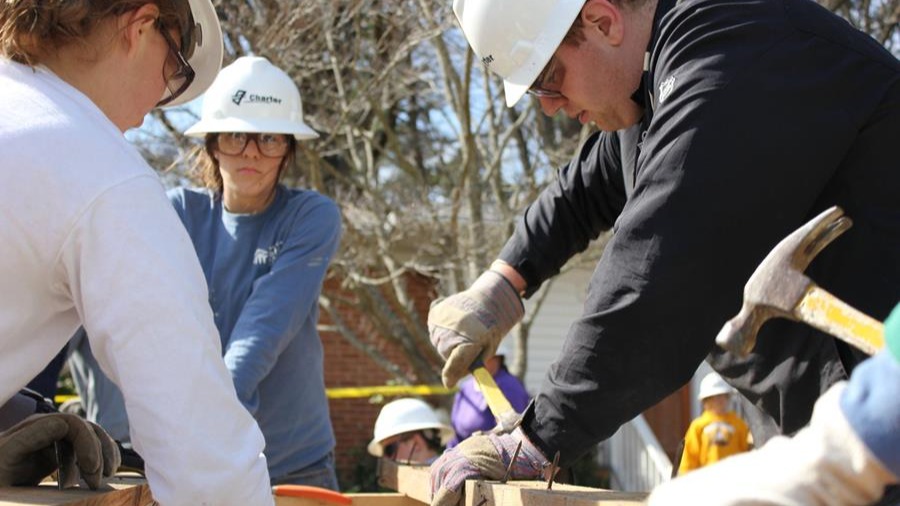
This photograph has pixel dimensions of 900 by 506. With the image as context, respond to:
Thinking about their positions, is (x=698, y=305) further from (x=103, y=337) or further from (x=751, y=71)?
(x=103, y=337)

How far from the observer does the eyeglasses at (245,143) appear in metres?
4.51

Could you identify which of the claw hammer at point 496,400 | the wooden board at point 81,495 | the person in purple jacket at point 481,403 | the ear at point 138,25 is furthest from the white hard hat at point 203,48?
the person in purple jacket at point 481,403

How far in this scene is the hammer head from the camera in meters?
1.82

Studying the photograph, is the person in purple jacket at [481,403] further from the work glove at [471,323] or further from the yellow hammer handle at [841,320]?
the yellow hammer handle at [841,320]

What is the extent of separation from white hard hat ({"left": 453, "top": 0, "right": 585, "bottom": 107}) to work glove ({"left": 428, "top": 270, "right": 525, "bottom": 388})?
63 cm

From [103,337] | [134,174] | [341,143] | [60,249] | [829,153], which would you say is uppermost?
[829,153]

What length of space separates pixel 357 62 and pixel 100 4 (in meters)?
7.68

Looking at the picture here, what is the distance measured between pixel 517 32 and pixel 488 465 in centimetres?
113

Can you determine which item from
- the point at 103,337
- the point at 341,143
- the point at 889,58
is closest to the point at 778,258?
the point at 889,58

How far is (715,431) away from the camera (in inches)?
360

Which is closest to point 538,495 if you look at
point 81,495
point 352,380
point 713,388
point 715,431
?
point 81,495

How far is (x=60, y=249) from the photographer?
87.3 inches

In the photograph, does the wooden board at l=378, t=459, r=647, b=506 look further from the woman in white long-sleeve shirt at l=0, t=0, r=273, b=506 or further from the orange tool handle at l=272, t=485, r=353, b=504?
the orange tool handle at l=272, t=485, r=353, b=504

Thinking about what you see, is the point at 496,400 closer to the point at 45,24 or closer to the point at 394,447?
the point at 45,24
